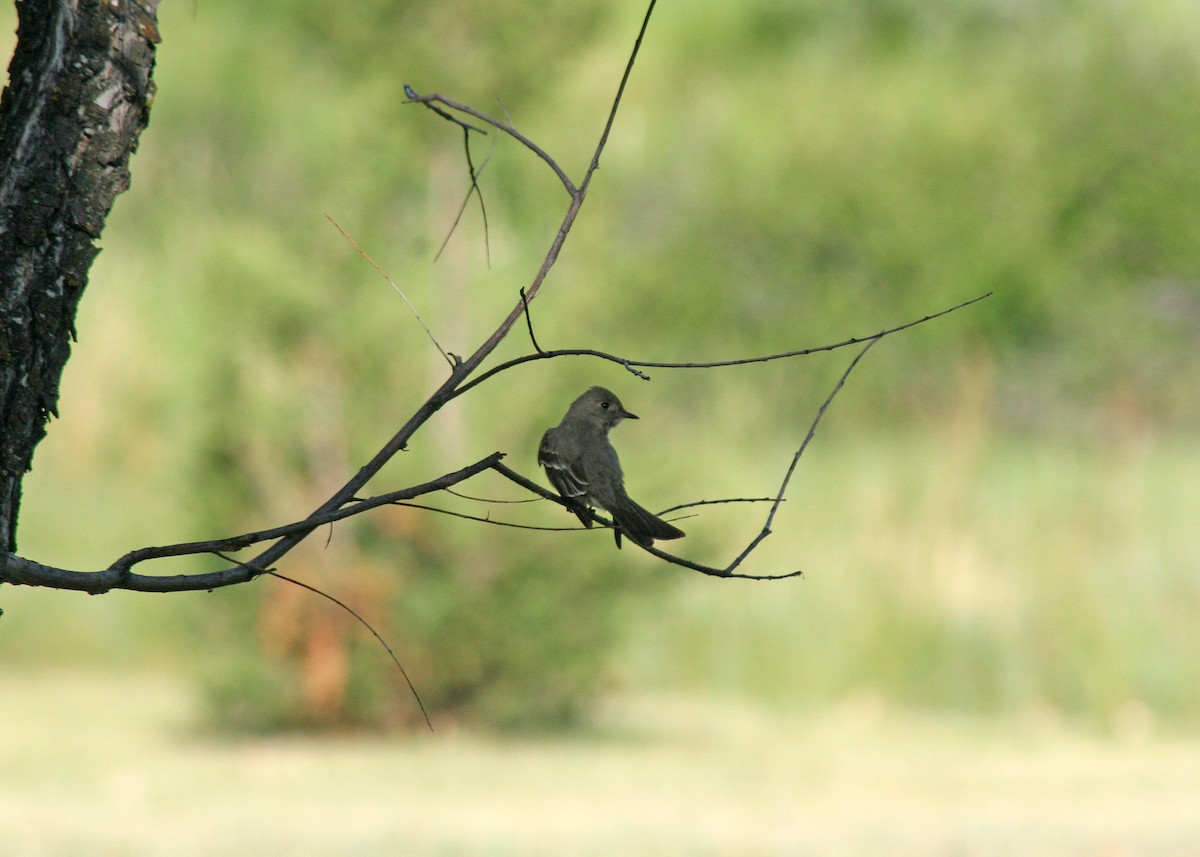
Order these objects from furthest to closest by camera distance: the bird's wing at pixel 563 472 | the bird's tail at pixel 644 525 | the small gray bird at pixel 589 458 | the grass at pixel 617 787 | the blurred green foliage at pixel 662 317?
1. the blurred green foliage at pixel 662 317
2. the grass at pixel 617 787
3. the bird's wing at pixel 563 472
4. the small gray bird at pixel 589 458
5. the bird's tail at pixel 644 525

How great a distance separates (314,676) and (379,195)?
299 cm

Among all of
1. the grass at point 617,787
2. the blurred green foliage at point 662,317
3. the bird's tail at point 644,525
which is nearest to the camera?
the bird's tail at point 644,525

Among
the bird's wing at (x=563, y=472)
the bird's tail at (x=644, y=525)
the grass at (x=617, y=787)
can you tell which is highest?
the grass at (x=617, y=787)

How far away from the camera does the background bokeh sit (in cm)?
975

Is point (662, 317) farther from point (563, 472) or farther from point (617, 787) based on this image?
point (563, 472)

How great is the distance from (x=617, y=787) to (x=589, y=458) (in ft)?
18.8

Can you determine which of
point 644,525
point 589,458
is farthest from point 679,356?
point 644,525

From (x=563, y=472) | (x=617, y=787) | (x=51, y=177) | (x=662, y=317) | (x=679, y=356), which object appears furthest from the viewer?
(x=679, y=356)

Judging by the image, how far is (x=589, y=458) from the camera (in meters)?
3.50

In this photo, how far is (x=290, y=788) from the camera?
875 cm

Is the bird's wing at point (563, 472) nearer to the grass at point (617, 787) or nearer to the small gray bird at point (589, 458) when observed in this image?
the small gray bird at point (589, 458)

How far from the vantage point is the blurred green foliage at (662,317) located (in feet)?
31.9

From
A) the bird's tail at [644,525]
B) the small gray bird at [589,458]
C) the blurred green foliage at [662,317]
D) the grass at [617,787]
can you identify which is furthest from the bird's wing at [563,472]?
the blurred green foliage at [662,317]

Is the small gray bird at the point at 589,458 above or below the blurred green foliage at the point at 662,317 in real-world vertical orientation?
below
